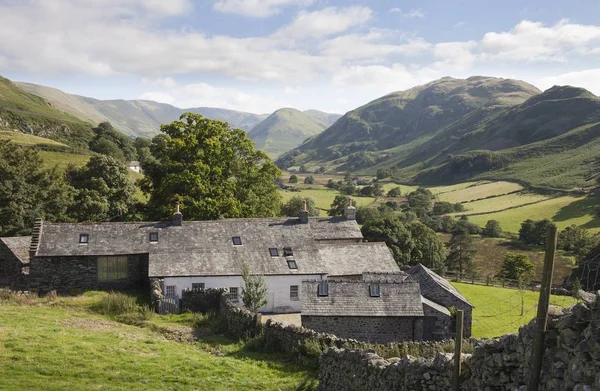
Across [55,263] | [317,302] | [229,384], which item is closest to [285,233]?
[317,302]

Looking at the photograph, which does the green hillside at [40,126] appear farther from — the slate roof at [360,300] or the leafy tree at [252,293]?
the slate roof at [360,300]

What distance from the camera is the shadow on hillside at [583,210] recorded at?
101150 mm

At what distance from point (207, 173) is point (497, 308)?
3116cm

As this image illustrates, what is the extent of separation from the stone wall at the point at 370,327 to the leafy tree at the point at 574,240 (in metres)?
62.2

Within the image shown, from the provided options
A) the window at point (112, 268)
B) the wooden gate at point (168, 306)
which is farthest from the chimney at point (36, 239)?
the wooden gate at point (168, 306)

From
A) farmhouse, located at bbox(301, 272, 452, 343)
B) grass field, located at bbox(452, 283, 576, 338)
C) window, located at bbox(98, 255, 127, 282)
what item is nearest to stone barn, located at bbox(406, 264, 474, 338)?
grass field, located at bbox(452, 283, 576, 338)

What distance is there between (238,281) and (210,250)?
3.35 meters

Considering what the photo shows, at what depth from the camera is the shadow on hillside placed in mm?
101150

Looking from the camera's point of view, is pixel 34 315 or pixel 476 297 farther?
pixel 476 297

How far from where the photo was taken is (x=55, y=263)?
109ft

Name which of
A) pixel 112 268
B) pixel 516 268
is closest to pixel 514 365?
pixel 112 268

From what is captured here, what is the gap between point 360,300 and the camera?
98.6 feet

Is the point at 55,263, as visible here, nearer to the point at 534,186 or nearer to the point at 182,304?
the point at 182,304

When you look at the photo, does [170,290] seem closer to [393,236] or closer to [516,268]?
[393,236]
